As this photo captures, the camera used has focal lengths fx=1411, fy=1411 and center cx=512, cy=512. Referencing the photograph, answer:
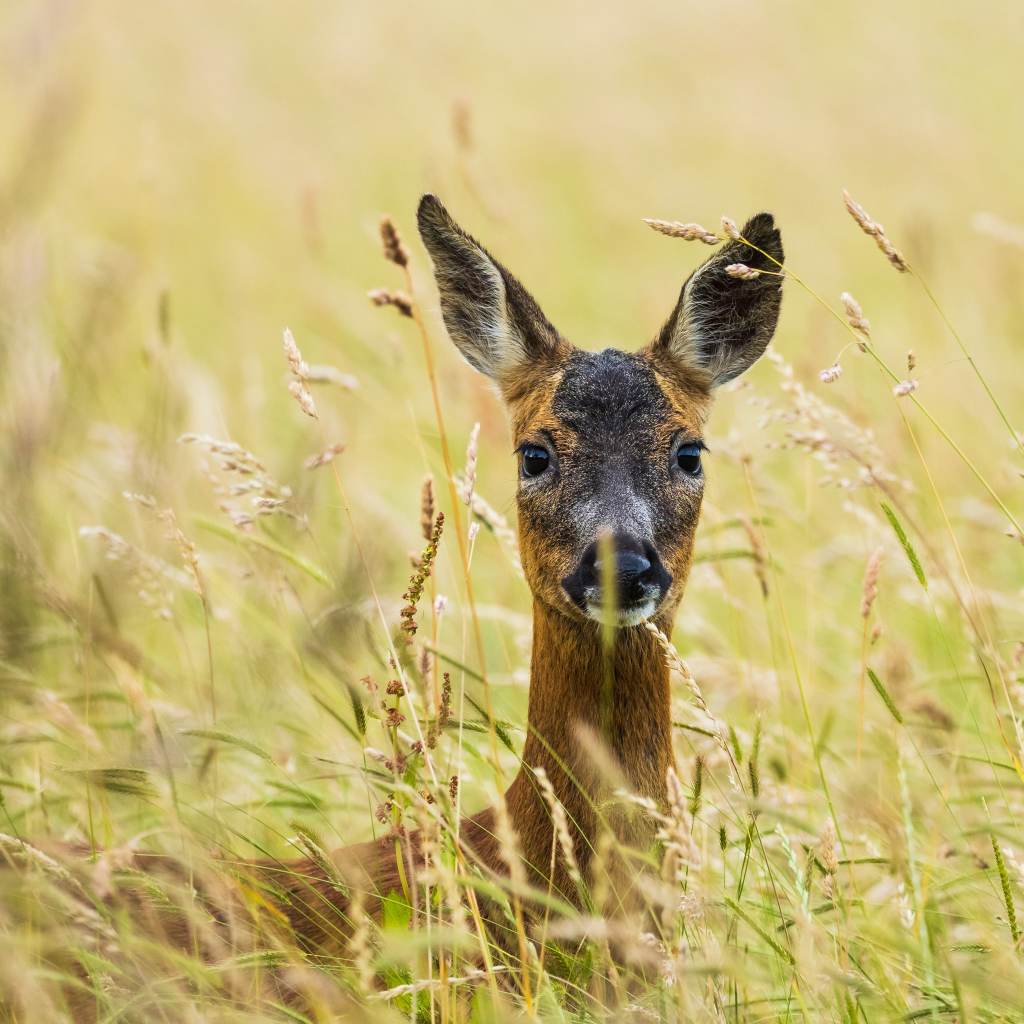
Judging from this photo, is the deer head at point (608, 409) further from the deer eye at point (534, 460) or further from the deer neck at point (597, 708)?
the deer neck at point (597, 708)

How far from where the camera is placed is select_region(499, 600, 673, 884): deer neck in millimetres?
4227

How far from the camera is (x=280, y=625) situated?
5250 mm

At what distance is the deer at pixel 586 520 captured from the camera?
4016mm

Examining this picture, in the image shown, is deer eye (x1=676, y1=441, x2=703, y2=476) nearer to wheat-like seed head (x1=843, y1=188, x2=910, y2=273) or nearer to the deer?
the deer

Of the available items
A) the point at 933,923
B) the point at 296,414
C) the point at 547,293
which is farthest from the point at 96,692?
the point at 547,293

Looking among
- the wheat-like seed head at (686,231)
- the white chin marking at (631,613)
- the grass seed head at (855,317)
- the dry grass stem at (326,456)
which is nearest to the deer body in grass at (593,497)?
the white chin marking at (631,613)

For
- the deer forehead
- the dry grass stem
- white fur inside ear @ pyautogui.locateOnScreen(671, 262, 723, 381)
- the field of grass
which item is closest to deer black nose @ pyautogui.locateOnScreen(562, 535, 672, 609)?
the field of grass

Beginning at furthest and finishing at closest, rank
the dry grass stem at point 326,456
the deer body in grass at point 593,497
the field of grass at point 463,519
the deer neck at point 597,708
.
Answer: the deer neck at point 597,708 → the deer body in grass at point 593,497 → the dry grass stem at point 326,456 → the field of grass at point 463,519

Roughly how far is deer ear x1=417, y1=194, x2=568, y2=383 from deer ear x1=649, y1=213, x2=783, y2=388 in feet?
1.48

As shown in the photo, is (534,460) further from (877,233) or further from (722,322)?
(877,233)

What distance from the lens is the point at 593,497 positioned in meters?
4.42

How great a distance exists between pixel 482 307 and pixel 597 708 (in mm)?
1773

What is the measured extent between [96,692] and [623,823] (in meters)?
1.72

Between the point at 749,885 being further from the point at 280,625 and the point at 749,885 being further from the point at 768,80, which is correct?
the point at 768,80
